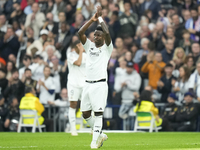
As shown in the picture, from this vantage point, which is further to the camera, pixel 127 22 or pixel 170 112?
pixel 127 22

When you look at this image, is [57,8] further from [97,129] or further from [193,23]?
[97,129]

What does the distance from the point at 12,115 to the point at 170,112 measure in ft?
19.7

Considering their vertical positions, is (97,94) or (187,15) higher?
(187,15)

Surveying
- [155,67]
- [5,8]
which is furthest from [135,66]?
[5,8]

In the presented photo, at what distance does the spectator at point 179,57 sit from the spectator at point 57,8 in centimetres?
618

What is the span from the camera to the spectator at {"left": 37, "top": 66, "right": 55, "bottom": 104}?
1914 centimetres

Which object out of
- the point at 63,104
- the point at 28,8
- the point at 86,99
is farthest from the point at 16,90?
the point at 86,99

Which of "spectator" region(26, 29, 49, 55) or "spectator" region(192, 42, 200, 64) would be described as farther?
"spectator" region(26, 29, 49, 55)

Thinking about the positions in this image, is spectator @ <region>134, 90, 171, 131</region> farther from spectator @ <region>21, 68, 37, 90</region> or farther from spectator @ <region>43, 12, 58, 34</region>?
spectator @ <region>43, 12, 58, 34</region>

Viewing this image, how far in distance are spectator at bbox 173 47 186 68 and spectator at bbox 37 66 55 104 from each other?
4.86 metres

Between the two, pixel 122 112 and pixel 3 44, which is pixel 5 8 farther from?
pixel 122 112

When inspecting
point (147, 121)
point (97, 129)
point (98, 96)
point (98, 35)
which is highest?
point (98, 35)

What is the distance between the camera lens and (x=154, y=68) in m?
18.7

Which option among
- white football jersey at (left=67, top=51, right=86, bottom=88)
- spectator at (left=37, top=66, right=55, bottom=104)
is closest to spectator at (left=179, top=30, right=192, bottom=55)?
white football jersey at (left=67, top=51, right=86, bottom=88)
